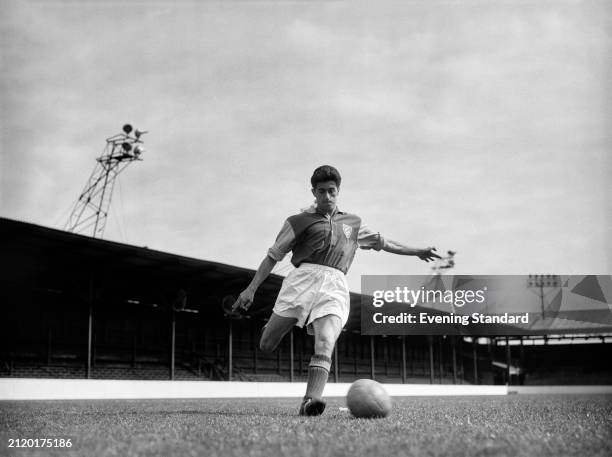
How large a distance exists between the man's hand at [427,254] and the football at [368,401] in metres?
1.62

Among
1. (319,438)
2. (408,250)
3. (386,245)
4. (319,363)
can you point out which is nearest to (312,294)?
(319,363)

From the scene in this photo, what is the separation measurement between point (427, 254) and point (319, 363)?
163cm

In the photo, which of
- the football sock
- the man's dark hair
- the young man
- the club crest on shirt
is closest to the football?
the football sock

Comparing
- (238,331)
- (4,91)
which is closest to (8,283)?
(238,331)

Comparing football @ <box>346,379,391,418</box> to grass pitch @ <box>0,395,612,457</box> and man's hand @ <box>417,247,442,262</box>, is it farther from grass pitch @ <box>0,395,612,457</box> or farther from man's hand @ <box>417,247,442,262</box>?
man's hand @ <box>417,247,442,262</box>

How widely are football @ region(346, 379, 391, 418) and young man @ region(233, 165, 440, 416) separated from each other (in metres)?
0.45

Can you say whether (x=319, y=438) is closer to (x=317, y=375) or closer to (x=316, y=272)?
(x=317, y=375)

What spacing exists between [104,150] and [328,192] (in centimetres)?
2782

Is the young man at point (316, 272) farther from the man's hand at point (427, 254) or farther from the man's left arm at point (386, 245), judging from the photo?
the man's hand at point (427, 254)

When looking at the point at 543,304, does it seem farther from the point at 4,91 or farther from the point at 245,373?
the point at 4,91

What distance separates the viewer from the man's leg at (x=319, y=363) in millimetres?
5656

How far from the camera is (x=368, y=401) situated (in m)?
5.38

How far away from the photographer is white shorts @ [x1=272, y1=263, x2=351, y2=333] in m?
5.99

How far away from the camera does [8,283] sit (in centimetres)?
2361
